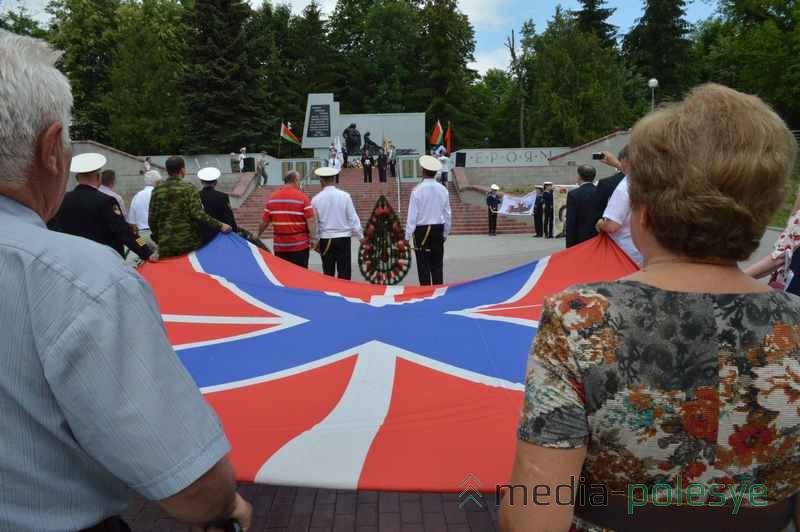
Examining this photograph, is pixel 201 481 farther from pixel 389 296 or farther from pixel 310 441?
pixel 389 296

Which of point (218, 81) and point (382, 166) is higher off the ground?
point (218, 81)

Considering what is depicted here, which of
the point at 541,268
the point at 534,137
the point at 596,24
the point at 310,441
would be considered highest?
the point at 596,24

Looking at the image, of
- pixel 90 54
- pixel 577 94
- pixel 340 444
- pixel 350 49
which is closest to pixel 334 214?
pixel 340 444

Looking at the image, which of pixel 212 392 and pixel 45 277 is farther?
pixel 212 392

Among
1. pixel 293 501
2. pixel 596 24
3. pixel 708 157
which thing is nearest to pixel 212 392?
pixel 293 501

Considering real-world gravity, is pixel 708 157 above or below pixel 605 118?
below

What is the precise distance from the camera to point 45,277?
1.13 meters

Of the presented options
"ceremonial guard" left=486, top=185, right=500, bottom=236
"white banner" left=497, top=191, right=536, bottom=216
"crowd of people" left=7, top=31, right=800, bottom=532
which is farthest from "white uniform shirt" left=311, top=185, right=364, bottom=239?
"white banner" left=497, top=191, right=536, bottom=216

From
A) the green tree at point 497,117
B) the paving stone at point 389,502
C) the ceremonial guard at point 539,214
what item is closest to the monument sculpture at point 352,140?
the ceremonial guard at point 539,214

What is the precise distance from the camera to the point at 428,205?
9.16 meters

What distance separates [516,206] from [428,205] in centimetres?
1359

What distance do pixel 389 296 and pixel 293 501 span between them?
1674 mm

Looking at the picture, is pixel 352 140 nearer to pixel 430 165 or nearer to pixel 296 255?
pixel 430 165

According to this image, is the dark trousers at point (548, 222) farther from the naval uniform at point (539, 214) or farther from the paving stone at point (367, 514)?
the paving stone at point (367, 514)
